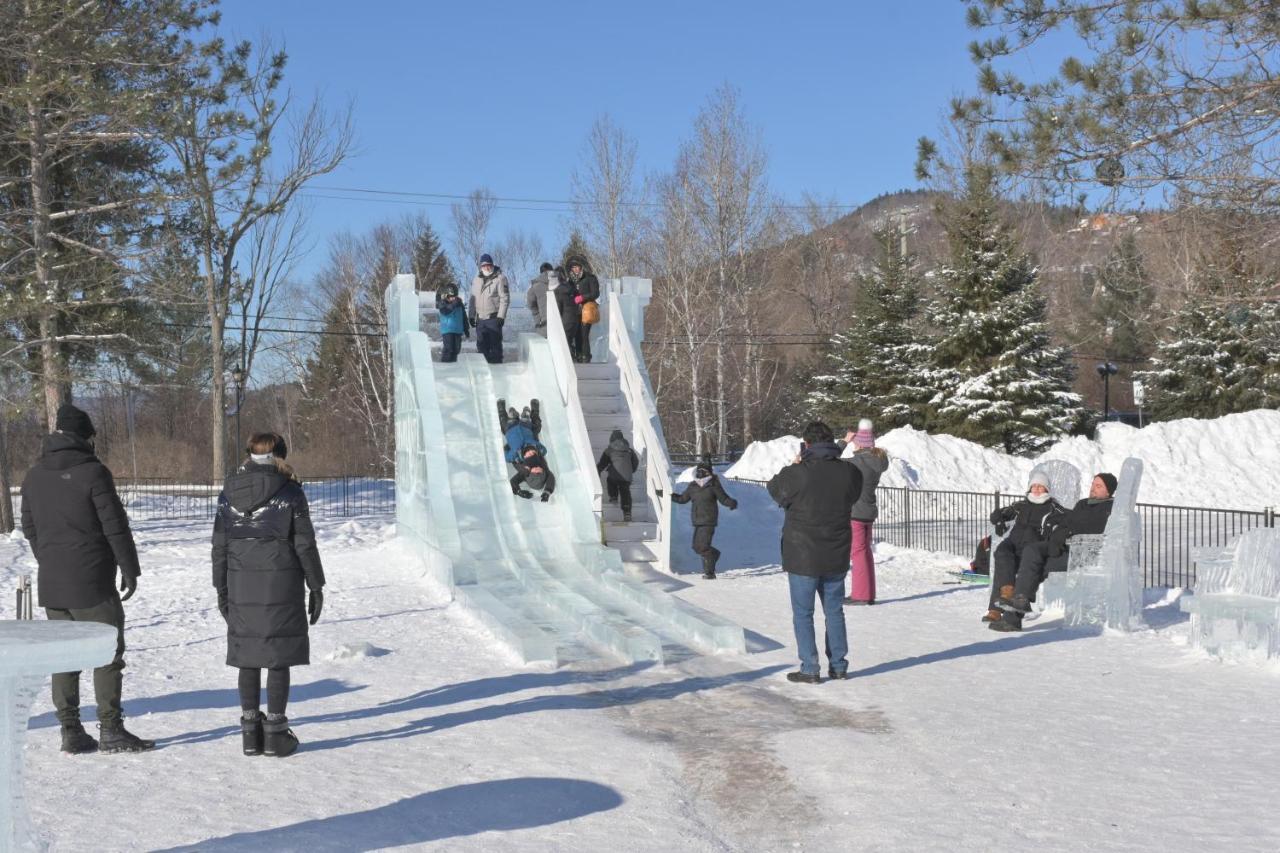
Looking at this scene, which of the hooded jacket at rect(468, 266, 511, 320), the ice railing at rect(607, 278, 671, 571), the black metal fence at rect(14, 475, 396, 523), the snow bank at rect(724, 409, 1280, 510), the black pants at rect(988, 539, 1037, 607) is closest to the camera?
the black pants at rect(988, 539, 1037, 607)

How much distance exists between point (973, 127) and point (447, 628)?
764 centimetres

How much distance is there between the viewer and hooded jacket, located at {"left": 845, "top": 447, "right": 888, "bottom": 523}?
12.0 m

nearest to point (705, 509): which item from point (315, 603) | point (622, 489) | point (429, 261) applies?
point (622, 489)

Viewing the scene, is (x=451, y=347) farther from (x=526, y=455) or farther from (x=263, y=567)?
(x=263, y=567)

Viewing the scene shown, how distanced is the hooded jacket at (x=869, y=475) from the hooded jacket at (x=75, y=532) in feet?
24.1

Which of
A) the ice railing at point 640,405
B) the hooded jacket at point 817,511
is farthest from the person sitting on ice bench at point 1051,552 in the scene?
the ice railing at point 640,405

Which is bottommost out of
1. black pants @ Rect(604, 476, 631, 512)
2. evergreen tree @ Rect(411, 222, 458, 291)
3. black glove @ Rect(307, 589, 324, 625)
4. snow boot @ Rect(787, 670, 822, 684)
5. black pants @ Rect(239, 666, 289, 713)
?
snow boot @ Rect(787, 670, 822, 684)

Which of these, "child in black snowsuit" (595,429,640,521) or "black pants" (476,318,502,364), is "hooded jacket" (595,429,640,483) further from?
"black pants" (476,318,502,364)

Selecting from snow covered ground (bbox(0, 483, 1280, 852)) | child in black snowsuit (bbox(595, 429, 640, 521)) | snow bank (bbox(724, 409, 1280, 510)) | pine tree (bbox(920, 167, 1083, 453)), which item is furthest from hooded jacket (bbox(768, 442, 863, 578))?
pine tree (bbox(920, 167, 1083, 453))

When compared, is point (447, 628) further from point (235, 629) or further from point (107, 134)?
point (107, 134)

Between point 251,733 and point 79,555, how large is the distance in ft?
4.48

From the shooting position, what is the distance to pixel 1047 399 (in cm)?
3447

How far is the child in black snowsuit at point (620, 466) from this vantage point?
1544 cm

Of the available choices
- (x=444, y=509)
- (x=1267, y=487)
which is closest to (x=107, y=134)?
(x=444, y=509)
